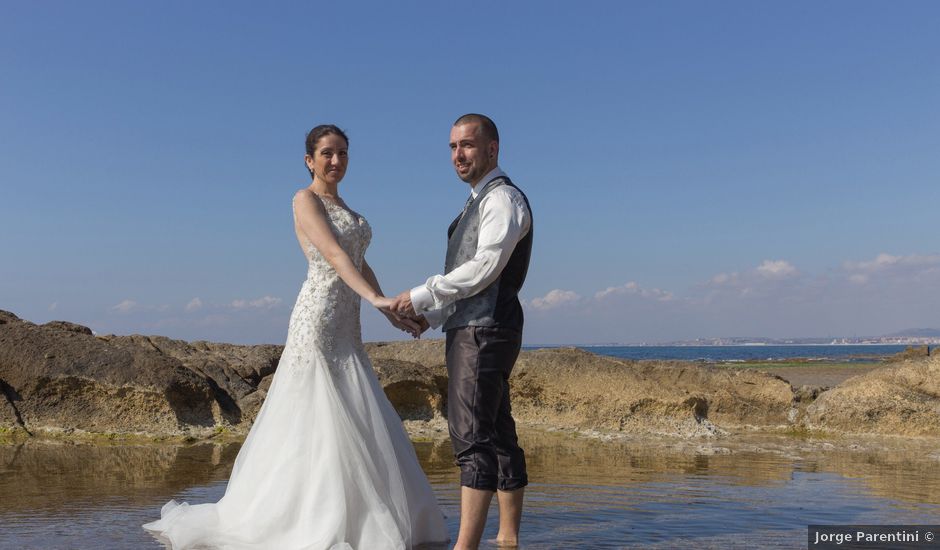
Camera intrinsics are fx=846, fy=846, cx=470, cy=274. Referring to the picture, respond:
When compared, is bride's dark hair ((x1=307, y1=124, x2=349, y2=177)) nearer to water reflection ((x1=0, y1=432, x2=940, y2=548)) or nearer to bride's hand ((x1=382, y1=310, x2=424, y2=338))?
bride's hand ((x1=382, y1=310, x2=424, y2=338))

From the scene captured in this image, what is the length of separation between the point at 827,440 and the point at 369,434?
7.19 meters

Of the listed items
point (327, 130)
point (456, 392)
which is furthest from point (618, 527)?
point (327, 130)

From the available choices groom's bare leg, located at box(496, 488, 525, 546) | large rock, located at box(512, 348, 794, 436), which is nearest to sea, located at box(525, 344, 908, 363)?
large rock, located at box(512, 348, 794, 436)

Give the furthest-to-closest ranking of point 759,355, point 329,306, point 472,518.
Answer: point 759,355 → point 329,306 → point 472,518

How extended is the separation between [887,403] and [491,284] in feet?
26.4

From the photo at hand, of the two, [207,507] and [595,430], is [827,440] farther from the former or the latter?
[207,507]

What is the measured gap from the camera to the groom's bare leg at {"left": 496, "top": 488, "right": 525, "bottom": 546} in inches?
183

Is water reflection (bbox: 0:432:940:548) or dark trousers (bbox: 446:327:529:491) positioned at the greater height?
dark trousers (bbox: 446:327:529:491)

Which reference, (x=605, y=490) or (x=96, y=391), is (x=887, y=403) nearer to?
(x=605, y=490)

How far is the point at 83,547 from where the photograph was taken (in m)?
4.50

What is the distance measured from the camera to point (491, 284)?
4270 millimetres

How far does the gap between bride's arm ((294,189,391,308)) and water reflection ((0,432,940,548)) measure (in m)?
1.55

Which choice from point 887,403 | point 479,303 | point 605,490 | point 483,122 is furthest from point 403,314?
point 887,403

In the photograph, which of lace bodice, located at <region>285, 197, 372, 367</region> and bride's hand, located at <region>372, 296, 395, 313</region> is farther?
lace bodice, located at <region>285, 197, 372, 367</region>
